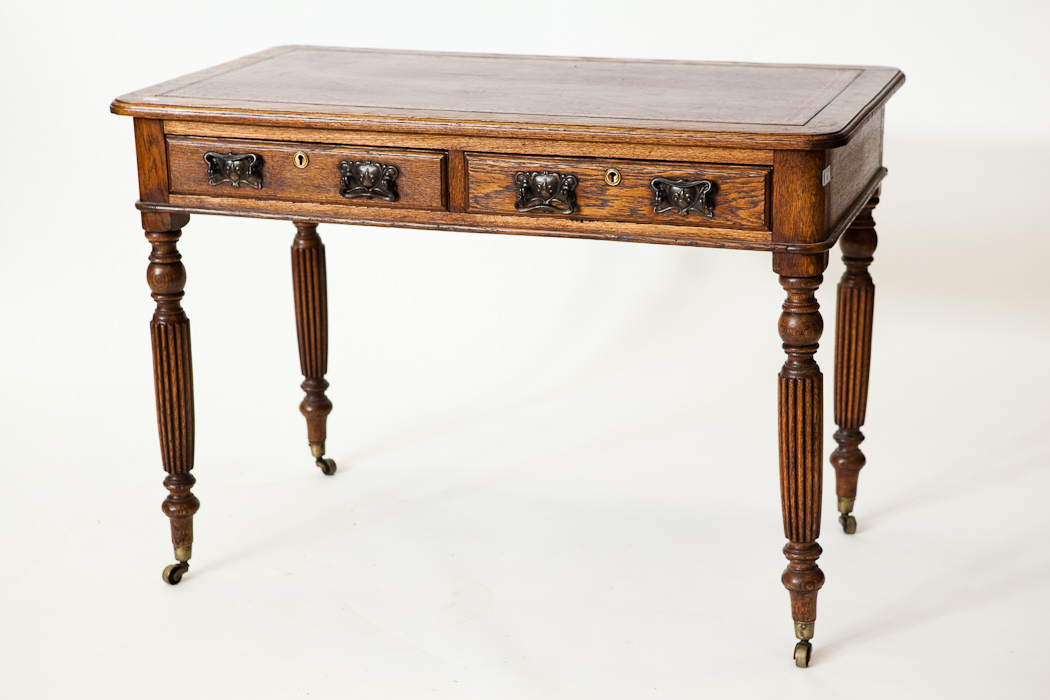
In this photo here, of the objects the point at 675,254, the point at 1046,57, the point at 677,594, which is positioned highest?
the point at 1046,57

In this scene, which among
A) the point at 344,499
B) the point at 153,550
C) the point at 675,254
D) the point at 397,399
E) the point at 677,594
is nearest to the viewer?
the point at 677,594

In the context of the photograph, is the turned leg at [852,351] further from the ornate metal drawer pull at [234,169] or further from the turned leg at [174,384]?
the turned leg at [174,384]

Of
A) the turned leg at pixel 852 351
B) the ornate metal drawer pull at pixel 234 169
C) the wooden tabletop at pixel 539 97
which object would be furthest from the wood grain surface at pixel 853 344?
the ornate metal drawer pull at pixel 234 169

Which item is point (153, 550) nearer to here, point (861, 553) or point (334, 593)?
point (334, 593)

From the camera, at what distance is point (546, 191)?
117 inches

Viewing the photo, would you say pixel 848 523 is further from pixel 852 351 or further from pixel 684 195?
pixel 684 195

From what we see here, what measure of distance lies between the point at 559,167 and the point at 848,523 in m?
1.35

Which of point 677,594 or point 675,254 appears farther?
point 675,254

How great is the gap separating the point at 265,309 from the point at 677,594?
7.57 feet

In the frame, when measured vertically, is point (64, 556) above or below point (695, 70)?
below

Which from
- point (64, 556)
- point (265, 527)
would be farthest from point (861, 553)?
point (64, 556)

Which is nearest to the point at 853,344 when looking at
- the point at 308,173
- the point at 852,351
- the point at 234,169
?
the point at 852,351

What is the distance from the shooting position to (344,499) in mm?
3994

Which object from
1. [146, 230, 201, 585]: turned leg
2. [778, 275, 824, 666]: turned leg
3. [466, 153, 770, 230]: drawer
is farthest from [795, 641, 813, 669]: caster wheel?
[146, 230, 201, 585]: turned leg
